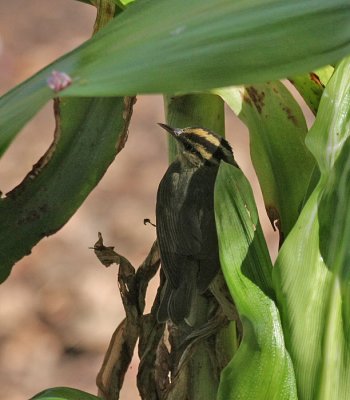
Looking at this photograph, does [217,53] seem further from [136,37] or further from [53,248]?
[53,248]

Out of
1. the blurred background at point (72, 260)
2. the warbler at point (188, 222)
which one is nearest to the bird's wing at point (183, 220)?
the warbler at point (188, 222)

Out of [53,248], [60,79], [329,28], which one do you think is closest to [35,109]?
[60,79]

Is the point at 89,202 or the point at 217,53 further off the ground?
the point at 89,202

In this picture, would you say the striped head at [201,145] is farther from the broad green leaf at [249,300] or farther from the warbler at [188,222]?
the broad green leaf at [249,300]

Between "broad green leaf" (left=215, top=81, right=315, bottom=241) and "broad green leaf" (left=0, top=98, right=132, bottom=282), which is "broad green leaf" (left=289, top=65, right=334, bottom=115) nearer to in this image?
"broad green leaf" (left=215, top=81, right=315, bottom=241)

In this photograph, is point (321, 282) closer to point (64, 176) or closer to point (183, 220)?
point (183, 220)
